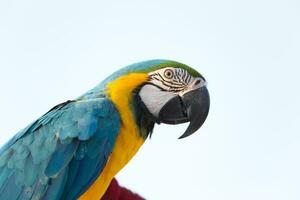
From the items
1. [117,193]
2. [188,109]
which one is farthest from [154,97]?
[117,193]

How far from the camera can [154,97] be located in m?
3.13

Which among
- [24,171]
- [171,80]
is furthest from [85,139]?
[171,80]

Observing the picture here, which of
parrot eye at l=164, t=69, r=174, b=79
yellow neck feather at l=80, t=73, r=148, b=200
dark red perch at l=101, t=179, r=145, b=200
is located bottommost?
dark red perch at l=101, t=179, r=145, b=200

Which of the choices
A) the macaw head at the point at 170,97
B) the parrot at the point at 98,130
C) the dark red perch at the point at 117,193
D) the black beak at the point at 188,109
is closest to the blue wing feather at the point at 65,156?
the parrot at the point at 98,130

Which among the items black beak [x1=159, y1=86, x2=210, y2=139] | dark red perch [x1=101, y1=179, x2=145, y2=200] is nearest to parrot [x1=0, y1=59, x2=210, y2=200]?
black beak [x1=159, y1=86, x2=210, y2=139]

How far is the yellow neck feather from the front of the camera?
9.96ft

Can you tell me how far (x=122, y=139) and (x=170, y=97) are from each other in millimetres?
345

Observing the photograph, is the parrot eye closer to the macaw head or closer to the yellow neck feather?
the macaw head

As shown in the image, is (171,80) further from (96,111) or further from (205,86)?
(96,111)

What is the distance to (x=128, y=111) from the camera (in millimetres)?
3100

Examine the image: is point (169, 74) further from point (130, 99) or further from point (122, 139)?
point (122, 139)

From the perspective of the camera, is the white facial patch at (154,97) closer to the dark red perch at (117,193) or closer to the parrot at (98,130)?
the parrot at (98,130)

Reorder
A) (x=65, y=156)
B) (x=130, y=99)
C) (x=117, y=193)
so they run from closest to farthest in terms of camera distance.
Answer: (x=65, y=156) < (x=130, y=99) < (x=117, y=193)

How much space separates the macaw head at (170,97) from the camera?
10.3ft
